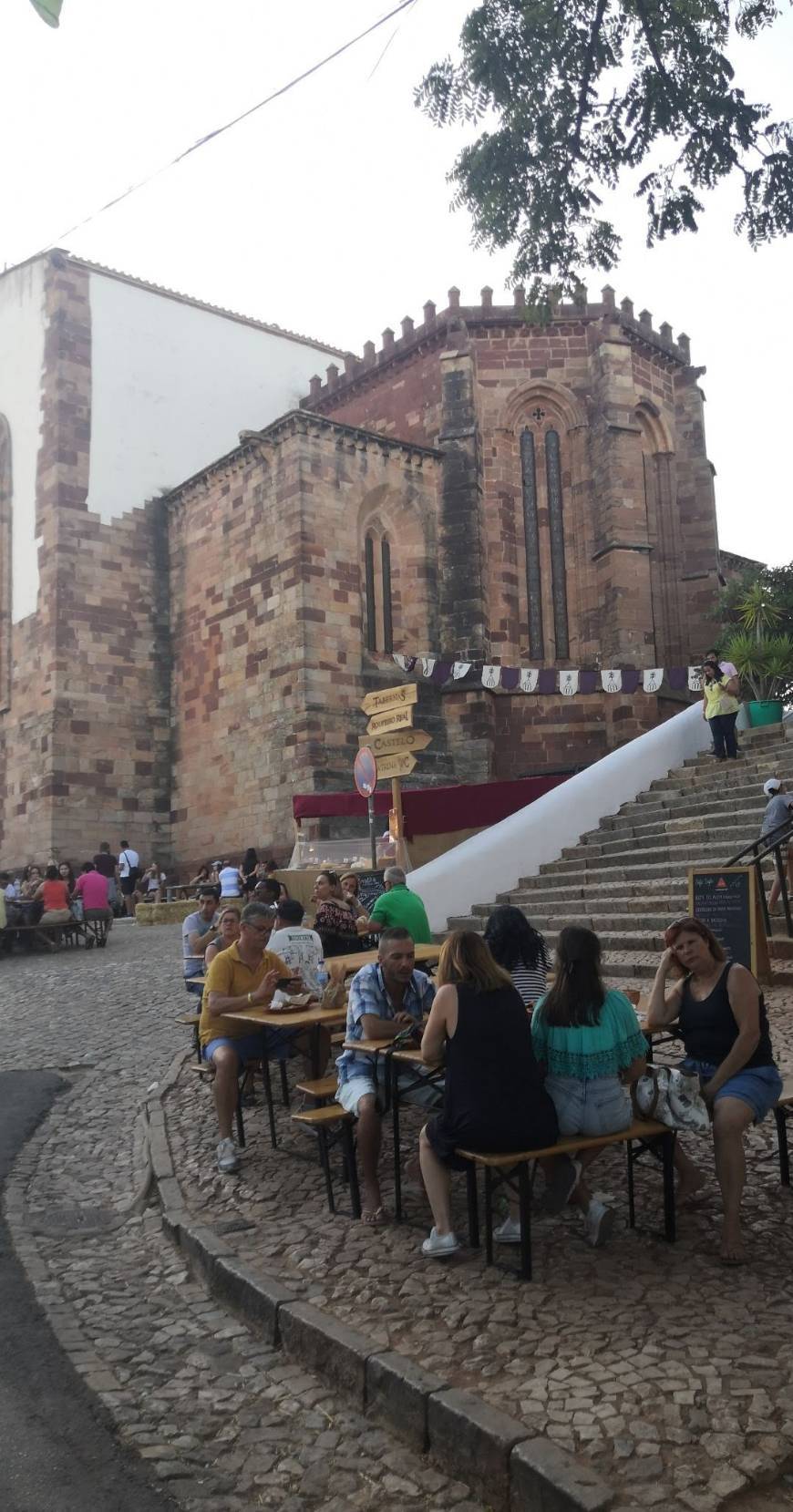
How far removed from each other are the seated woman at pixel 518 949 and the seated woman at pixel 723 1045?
65 centimetres

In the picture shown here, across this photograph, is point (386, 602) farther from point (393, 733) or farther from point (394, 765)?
point (394, 765)

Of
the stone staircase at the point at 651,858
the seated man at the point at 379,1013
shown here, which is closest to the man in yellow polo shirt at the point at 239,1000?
the seated man at the point at 379,1013

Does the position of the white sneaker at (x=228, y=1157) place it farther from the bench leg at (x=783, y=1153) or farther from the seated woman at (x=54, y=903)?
the seated woman at (x=54, y=903)

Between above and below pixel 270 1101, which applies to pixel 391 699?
above

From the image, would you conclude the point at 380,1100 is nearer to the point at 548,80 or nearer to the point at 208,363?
the point at 548,80

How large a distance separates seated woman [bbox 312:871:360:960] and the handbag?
4.09 meters

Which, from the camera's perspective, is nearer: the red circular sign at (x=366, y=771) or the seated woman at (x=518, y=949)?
the seated woman at (x=518, y=949)

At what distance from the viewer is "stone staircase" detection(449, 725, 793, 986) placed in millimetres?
10211

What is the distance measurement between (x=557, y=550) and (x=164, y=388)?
33.6ft

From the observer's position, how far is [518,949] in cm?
500

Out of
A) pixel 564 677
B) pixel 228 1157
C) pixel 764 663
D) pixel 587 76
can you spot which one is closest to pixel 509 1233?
pixel 228 1157

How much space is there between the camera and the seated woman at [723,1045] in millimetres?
3990

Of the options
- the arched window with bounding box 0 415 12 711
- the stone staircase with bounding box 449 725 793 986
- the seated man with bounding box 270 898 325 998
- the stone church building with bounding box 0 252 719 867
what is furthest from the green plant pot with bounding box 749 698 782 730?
the arched window with bounding box 0 415 12 711

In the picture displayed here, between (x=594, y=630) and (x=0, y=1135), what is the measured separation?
698 inches
